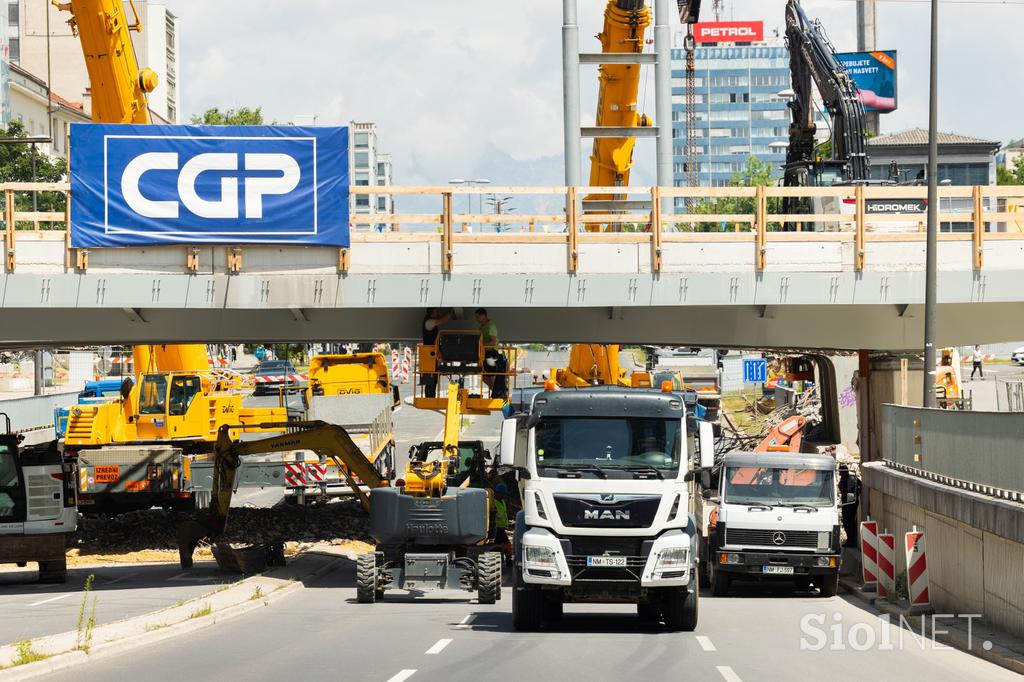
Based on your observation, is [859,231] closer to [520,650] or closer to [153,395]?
[520,650]

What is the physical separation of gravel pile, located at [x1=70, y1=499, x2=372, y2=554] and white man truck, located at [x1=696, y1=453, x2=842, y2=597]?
1214cm

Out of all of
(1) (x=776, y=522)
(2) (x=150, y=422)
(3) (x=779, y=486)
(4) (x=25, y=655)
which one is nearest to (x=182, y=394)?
(2) (x=150, y=422)

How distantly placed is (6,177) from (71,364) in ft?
51.9

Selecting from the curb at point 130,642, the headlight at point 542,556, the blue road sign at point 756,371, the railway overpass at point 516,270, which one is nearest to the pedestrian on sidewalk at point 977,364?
the blue road sign at point 756,371

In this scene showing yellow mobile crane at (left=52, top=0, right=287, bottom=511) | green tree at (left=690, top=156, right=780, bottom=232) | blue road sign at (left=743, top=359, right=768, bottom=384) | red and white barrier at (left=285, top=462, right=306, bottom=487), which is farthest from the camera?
green tree at (left=690, top=156, right=780, bottom=232)

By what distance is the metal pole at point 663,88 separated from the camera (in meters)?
31.6

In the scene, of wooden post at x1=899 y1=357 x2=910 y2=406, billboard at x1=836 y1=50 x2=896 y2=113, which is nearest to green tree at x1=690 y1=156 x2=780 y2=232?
billboard at x1=836 y1=50 x2=896 y2=113

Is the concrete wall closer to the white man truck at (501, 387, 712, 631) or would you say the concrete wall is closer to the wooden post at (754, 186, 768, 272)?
the white man truck at (501, 387, 712, 631)

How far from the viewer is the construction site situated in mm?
17547

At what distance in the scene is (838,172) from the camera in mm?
48656

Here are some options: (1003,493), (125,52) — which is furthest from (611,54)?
(1003,493)

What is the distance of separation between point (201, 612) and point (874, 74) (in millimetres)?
99635

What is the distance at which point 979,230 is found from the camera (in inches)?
1034

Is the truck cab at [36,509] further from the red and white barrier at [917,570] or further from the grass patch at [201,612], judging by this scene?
the red and white barrier at [917,570]
